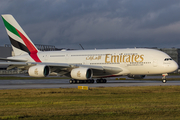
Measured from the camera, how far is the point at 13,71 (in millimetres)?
107938

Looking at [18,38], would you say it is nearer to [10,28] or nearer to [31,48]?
[10,28]

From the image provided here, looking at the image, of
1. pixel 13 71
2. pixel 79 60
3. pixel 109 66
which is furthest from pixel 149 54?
pixel 13 71

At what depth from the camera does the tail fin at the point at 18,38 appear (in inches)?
1745

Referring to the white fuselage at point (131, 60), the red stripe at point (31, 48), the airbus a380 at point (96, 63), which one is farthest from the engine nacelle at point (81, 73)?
the red stripe at point (31, 48)

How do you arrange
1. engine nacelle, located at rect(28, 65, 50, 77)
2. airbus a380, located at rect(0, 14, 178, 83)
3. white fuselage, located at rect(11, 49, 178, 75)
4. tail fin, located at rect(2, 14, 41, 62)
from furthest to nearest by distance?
1. tail fin, located at rect(2, 14, 41, 62)
2. engine nacelle, located at rect(28, 65, 50, 77)
3. airbus a380, located at rect(0, 14, 178, 83)
4. white fuselage, located at rect(11, 49, 178, 75)

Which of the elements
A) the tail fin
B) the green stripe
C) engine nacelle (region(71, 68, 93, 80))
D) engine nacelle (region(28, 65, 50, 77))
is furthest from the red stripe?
engine nacelle (region(71, 68, 93, 80))

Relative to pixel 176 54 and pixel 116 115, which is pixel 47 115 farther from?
pixel 176 54

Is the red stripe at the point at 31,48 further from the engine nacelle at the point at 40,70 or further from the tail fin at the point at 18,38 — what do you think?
the engine nacelle at the point at 40,70

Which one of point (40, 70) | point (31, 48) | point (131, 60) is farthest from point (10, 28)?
point (131, 60)

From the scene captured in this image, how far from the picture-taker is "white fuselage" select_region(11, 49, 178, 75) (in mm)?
36406

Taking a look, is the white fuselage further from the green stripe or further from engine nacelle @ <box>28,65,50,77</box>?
the green stripe

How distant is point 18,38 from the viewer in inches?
1746

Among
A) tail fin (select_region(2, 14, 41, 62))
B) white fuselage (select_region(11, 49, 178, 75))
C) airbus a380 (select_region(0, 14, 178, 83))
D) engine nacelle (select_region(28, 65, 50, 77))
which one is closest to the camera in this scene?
white fuselage (select_region(11, 49, 178, 75))

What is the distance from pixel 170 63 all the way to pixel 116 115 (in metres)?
26.2
